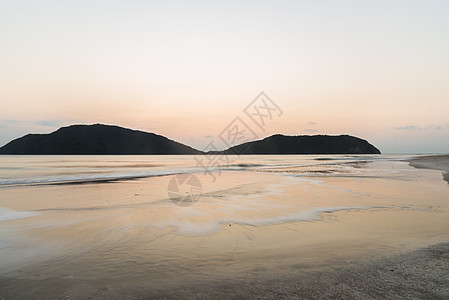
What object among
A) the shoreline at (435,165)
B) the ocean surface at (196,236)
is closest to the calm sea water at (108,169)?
the shoreline at (435,165)

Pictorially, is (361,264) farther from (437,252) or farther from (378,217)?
(378,217)

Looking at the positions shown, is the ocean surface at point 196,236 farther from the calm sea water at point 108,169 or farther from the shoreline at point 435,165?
the shoreline at point 435,165

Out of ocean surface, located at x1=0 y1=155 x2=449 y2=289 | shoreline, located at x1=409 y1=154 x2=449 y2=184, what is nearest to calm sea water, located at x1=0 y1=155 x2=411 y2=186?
shoreline, located at x1=409 y1=154 x2=449 y2=184

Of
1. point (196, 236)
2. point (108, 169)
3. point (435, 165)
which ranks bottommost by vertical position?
point (196, 236)

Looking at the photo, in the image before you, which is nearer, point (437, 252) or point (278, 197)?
point (437, 252)

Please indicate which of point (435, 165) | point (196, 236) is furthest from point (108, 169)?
point (435, 165)

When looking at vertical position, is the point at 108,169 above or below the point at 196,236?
above

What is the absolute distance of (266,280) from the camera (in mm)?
4273

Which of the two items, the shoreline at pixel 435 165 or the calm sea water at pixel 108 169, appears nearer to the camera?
the calm sea water at pixel 108 169

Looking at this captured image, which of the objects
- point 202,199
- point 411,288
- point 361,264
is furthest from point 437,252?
point 202,199

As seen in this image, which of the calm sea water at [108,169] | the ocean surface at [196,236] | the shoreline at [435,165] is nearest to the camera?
the ocean surface at [196,236]

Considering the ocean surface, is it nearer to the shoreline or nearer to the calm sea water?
the calm sea water

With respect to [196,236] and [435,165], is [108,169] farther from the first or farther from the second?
[435,165]

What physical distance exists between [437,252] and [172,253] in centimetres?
519
